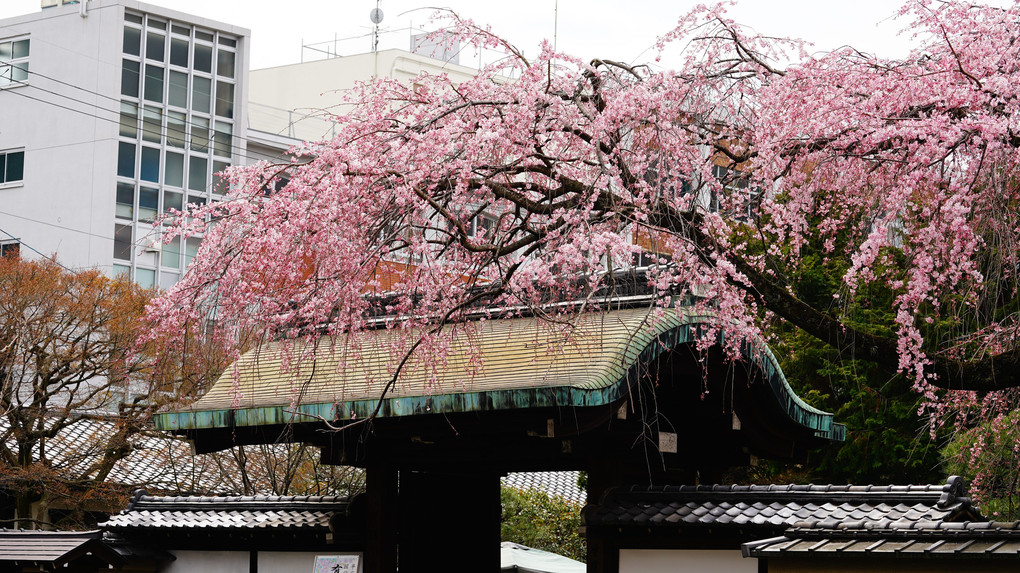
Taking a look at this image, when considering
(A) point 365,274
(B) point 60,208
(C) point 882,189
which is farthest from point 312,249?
(B) point 60,208

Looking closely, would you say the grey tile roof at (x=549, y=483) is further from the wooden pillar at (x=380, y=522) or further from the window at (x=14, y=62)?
the window at (x=14, y=62)

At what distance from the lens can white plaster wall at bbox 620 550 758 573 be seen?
330 inches

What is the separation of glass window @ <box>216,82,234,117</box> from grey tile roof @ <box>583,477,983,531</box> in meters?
29.8

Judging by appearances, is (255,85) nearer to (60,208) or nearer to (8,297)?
(60,208)

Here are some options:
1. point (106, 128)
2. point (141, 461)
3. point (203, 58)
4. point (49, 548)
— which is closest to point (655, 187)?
point (49, 548)

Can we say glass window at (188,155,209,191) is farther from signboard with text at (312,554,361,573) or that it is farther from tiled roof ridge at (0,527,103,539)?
signboard with text at (312,554,361,573)

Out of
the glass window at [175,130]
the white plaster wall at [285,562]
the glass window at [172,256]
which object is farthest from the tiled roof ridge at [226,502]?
the glass window at [175,130]

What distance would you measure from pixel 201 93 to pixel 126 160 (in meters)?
3.20

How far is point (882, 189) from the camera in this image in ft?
25.1

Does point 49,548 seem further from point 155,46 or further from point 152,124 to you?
point 155,46

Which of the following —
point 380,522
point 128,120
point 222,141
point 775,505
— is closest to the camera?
point 775,505

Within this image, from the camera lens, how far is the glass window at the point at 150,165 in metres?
34.7

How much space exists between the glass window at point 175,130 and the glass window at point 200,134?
310 millimetres

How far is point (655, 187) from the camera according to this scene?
7711 mm
